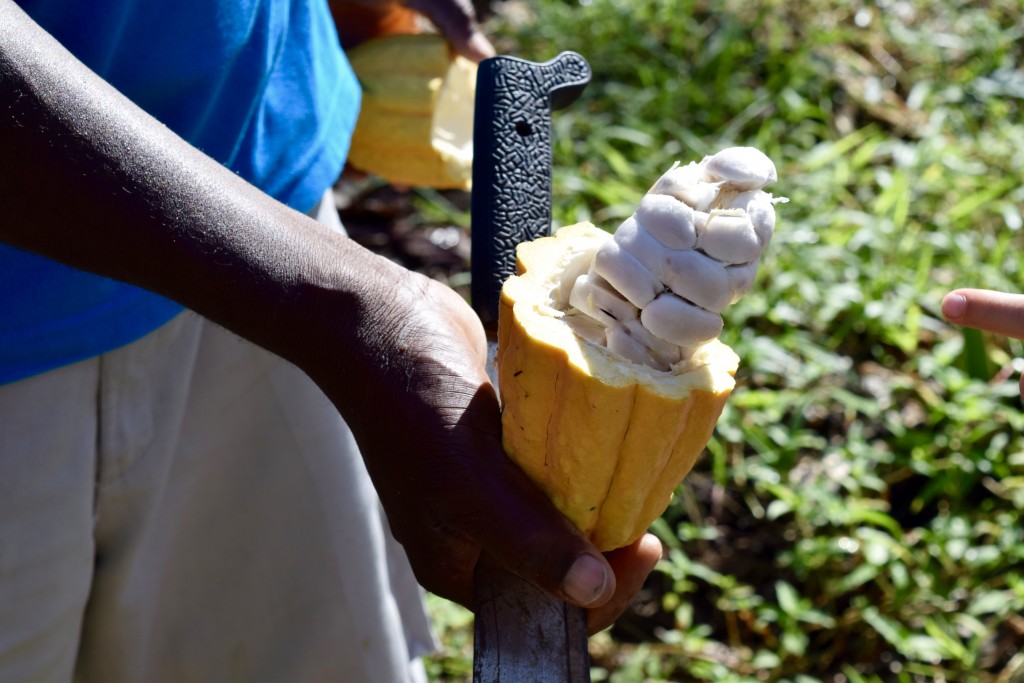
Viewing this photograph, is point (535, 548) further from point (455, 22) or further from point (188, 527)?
point (455, 22)

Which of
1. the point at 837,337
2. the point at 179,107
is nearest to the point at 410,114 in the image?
the point at 179,107

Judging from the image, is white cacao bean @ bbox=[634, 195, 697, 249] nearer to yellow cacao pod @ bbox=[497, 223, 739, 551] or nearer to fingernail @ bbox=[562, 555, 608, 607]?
yellow cacao pod @ bbox=[497, 223, 739, 551]

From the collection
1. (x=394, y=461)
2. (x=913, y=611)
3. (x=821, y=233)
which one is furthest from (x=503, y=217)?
(x=821, y=233)

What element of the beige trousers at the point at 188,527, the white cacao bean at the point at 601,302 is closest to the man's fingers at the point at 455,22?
the beige trousers at the point at 188,527

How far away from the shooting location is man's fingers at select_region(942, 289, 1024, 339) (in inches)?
57.8

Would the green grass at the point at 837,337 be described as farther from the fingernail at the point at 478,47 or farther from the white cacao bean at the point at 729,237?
the white cacao bean at the point at 729,237

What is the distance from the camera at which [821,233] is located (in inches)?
128

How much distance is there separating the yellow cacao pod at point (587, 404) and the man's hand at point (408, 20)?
0.85m

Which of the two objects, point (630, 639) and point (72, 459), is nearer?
point (72, 459)

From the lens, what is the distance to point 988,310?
149cm

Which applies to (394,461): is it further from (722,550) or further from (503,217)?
(722,550)

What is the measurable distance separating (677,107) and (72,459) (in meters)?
2.77

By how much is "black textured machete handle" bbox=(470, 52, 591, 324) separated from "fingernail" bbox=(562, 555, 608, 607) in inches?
17.5

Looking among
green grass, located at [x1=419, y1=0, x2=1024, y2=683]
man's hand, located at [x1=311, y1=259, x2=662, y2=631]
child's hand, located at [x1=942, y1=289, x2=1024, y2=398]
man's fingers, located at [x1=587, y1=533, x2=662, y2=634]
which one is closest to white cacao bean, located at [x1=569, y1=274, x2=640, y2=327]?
man's hand, located at [x1=311, y1=259, x2=662, y2=631]
